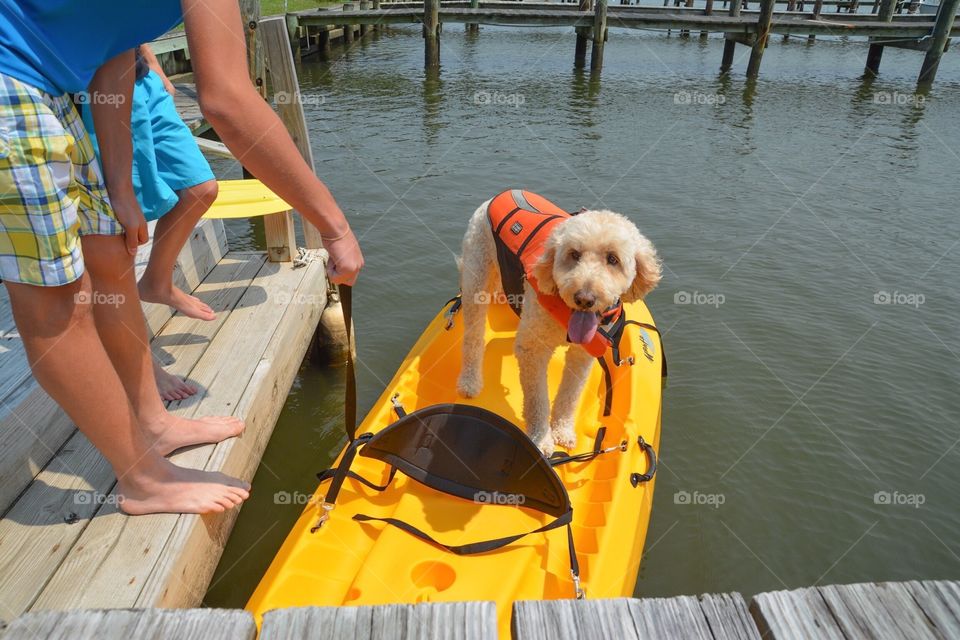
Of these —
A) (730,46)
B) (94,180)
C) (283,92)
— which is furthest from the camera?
(730,46)

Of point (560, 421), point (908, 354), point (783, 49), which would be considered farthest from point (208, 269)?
point (783, 49)

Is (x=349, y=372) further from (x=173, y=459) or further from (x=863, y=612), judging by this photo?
(x=863, y=612)

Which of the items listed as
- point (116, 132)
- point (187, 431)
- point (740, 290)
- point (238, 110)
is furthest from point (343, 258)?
point (740, 290)

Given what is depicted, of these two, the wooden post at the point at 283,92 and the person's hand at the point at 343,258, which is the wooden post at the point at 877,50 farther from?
the person's hand at the point at 343,258

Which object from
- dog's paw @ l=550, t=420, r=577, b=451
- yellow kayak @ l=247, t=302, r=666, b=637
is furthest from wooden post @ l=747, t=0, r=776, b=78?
dog's paw @ l=550, t=420, r=577, b=451

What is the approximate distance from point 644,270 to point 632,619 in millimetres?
2541

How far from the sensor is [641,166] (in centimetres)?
1153

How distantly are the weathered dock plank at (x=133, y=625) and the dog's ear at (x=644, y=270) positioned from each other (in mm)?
2786

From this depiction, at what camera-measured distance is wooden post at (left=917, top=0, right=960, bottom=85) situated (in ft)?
63.0

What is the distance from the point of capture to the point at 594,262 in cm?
323

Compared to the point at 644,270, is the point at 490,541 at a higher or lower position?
lower

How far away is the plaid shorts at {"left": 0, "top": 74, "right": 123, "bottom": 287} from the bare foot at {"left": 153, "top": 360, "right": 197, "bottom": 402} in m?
1.47

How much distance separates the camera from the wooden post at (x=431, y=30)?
19.1 metres

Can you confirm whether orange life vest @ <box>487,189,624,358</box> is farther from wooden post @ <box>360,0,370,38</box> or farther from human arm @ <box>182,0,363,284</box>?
wooden post @ <box>360,0,370,38</box>
